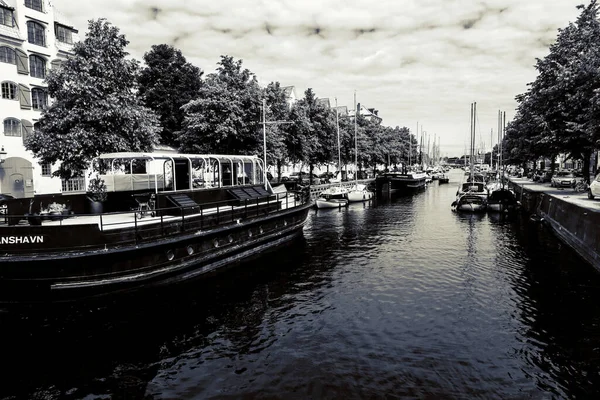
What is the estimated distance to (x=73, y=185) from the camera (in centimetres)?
3844

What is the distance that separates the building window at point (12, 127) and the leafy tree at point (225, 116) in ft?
46.6

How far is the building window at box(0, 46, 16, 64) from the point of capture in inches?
1331

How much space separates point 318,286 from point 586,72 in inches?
1073

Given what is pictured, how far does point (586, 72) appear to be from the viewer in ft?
97.1

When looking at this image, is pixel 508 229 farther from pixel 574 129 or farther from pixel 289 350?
pixel 289 350

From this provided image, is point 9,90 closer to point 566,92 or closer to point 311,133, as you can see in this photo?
point 311,133

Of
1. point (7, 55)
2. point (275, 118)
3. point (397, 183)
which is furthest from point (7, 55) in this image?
point (397, 183)

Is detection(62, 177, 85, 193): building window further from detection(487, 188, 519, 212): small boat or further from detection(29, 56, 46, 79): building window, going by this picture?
detection(487, 188, 519, 212): small boat

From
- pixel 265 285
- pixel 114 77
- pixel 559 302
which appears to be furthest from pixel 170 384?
pixel 114 77

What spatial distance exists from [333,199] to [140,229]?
31.9 metres

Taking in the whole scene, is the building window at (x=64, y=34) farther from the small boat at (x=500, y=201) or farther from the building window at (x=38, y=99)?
the small boat at (x=500, y=201)

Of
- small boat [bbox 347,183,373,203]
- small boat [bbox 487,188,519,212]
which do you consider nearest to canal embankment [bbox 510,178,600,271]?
small boat [bbox 487,188,519,212]

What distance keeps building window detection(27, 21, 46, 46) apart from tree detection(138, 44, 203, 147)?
1325cm

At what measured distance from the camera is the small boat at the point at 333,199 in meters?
43.4
